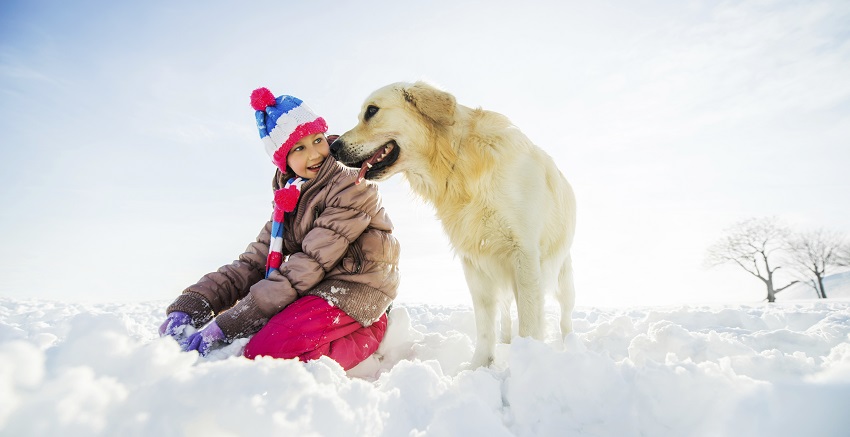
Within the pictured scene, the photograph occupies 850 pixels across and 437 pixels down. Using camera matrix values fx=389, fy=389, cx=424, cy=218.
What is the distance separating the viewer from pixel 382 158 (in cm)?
294

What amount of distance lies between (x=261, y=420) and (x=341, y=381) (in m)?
0.42

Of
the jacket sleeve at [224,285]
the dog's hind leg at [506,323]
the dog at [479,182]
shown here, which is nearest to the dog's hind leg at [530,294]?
the dog at [479,182]

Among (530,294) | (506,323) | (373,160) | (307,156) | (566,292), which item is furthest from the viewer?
(566,292)

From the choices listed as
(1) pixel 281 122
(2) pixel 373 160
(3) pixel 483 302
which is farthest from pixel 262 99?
(3) pixel 483 302

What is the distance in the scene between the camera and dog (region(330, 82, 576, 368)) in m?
2.57

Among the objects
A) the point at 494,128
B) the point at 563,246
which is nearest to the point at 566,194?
the point at 563,246

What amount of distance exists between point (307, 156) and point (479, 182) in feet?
4.49

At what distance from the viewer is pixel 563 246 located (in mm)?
3268

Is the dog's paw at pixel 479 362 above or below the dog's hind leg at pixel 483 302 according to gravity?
below

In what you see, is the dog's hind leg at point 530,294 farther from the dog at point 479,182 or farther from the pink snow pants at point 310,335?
the pink snow pants at point 310,335

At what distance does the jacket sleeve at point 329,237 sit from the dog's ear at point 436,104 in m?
0.74

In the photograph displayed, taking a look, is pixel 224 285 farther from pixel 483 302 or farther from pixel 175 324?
pixel 483 302

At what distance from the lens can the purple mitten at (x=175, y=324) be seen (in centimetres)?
268

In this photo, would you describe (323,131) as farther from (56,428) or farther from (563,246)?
(56,428)
